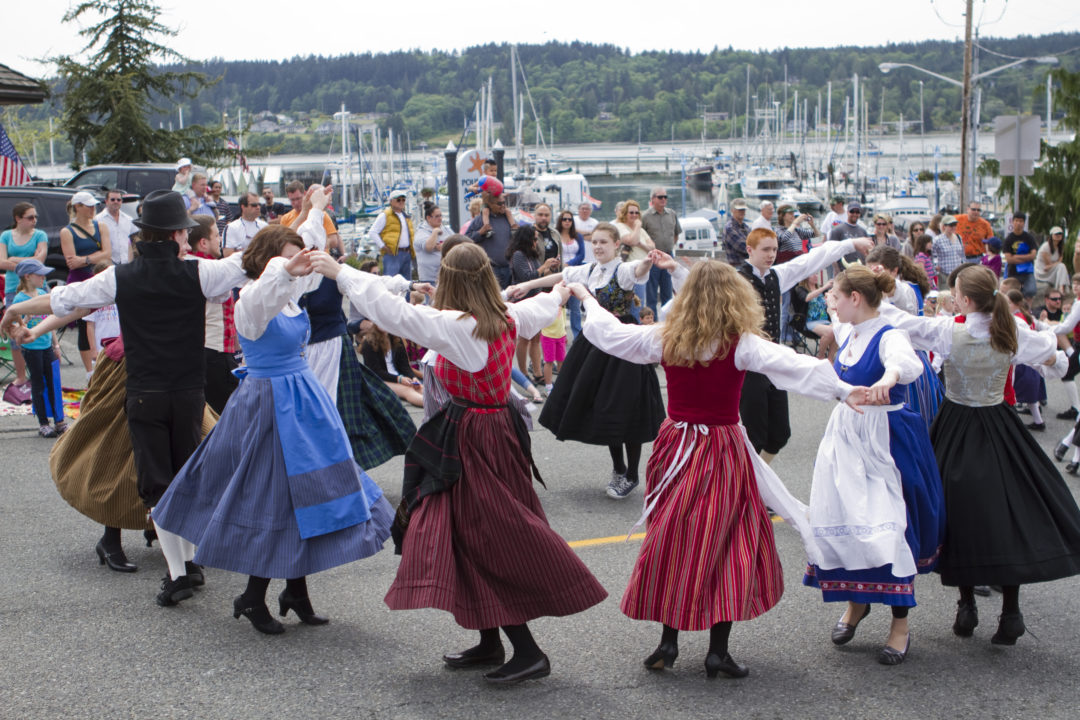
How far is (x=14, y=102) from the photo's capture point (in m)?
12.8

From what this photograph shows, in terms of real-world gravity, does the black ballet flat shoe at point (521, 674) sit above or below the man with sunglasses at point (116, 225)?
below

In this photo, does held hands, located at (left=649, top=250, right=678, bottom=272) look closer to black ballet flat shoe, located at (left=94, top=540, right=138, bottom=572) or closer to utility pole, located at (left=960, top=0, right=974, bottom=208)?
black ballet flat shoe, located at (left=94, top=540, right=138, bottom=572)

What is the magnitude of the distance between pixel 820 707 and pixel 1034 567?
1.21 m

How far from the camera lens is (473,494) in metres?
4.23

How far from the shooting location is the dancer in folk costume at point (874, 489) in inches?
175

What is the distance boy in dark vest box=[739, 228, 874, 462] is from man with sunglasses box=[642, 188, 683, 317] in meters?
6.39

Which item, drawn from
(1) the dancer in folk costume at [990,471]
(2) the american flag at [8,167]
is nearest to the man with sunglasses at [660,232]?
(1) the dancer in folk costume at [990,471]

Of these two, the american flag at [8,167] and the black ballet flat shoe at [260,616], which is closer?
the black ballet flat shoe at [260,616]

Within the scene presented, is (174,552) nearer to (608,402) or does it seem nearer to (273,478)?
(273,478)

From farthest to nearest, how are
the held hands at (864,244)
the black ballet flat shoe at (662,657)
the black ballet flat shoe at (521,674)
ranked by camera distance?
the held hands at (864,244), the black ballet flat shoe at (662,657), the black ballet flat shoe at (521,674)

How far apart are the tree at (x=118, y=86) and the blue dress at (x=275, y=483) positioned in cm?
1828

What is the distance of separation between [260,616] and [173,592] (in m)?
0.65

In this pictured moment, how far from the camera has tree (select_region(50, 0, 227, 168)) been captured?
2106cm

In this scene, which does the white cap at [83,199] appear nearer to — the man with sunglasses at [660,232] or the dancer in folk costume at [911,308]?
the man with sunglasses at [660,232]
